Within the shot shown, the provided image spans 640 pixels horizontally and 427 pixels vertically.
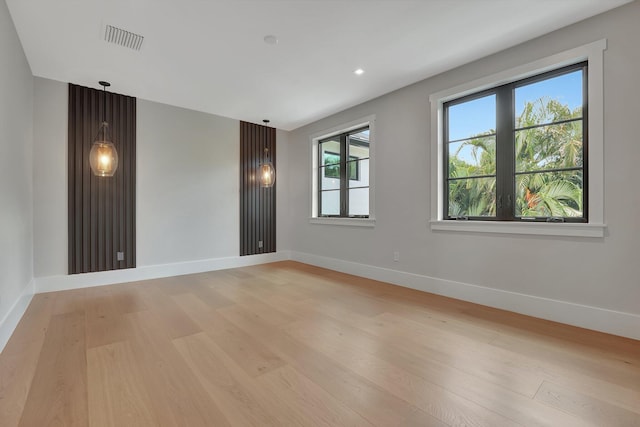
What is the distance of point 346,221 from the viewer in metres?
4.77

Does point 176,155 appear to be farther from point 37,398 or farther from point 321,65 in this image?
point 37,398

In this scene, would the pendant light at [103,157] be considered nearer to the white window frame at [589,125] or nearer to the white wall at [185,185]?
the white wall at [185,185]

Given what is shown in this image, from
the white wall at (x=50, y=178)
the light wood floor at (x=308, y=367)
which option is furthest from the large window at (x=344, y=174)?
the white wall at (x=50, y=178)

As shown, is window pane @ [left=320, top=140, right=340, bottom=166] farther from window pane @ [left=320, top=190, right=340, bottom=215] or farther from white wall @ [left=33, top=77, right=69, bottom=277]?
white wall @ [left=33, top=77, right=69, bottom=277]

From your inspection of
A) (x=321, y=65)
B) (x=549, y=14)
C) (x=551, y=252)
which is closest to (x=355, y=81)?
(x=321, y=65)

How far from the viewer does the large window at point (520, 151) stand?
105 inches

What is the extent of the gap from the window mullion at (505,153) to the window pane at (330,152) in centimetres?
264

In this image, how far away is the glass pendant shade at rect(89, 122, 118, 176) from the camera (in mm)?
3637

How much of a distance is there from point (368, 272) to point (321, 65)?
9.66 feet

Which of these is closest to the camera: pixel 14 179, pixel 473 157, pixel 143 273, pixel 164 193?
pixel 14 179

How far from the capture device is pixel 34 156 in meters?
3.55

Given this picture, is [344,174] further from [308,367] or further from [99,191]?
[99,191]

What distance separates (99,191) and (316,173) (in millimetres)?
3478

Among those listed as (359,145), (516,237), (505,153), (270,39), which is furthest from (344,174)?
(516,237)
